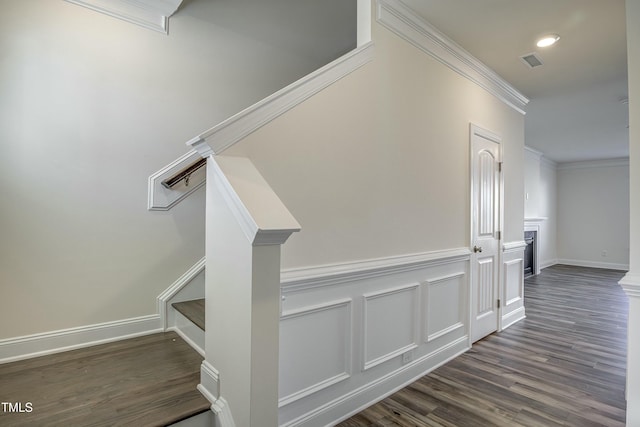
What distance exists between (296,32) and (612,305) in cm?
564

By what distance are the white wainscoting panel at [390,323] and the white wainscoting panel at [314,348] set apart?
192 mm

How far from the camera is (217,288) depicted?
1.48 metres

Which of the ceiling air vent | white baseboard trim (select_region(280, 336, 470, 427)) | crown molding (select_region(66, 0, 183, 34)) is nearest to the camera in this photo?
white baseboard trim (select_region(280, 336, 470, 427))

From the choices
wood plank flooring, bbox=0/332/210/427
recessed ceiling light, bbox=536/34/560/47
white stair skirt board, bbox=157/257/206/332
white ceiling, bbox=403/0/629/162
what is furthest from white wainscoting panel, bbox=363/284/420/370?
recessed ceiling light, bbox=536/34/560/47

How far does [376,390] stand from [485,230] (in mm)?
2010

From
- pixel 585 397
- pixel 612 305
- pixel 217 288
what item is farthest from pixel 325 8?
pixel 612 305

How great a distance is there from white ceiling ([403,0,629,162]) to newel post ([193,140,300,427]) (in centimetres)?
189

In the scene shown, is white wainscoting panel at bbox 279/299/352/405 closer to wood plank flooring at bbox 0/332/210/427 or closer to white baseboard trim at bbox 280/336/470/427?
white baseboard trim at bbox 280/336/470/427

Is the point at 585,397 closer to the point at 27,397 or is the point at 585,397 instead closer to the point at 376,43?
the point at 376,43

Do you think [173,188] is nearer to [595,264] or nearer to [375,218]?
[375,218]

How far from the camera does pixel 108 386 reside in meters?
1.60

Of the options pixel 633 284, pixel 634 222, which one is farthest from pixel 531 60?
pixel 633 284

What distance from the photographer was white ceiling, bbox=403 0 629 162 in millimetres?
2232

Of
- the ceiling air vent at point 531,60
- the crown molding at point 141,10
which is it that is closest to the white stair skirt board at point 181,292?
the crown molding at point 141,10
